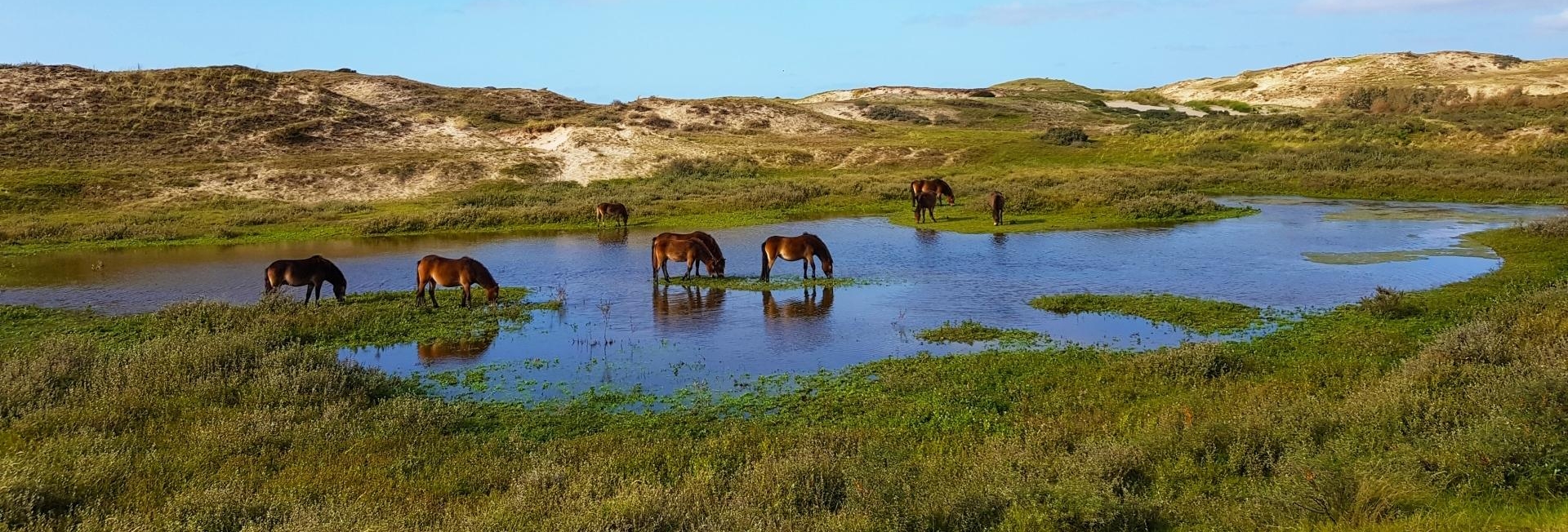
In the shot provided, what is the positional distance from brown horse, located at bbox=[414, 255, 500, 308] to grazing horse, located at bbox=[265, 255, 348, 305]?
1574mm

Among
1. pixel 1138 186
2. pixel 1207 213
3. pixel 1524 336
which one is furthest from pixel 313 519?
pixel 1138 186

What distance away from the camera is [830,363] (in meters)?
13.4

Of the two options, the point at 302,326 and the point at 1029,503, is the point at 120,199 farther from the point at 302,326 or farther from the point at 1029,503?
the point at 1029,503

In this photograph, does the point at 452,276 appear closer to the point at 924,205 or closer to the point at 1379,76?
the point at 924,205

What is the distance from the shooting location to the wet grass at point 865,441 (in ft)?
21.8

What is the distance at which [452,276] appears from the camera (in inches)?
708

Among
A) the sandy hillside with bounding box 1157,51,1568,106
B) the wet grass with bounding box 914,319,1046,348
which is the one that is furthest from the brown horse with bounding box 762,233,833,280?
the sandy hillside with bounding box 1157,51,1568,106

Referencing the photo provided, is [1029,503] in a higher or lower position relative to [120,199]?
lower

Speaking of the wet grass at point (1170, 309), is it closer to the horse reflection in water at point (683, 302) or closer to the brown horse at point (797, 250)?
the brown horse at point (797, 250)

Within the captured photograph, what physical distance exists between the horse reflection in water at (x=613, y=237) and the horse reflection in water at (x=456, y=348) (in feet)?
41.8

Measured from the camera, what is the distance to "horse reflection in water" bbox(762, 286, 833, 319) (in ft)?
55.6

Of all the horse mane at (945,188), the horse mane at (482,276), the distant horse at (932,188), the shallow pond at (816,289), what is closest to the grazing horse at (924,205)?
the shallow pond at (816,289)

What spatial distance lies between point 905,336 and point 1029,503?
8.19 meters

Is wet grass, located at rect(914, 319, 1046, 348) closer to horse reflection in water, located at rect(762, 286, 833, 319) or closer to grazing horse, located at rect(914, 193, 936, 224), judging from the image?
horse reflection in water, located at rect(762, 286, 833, 319)
